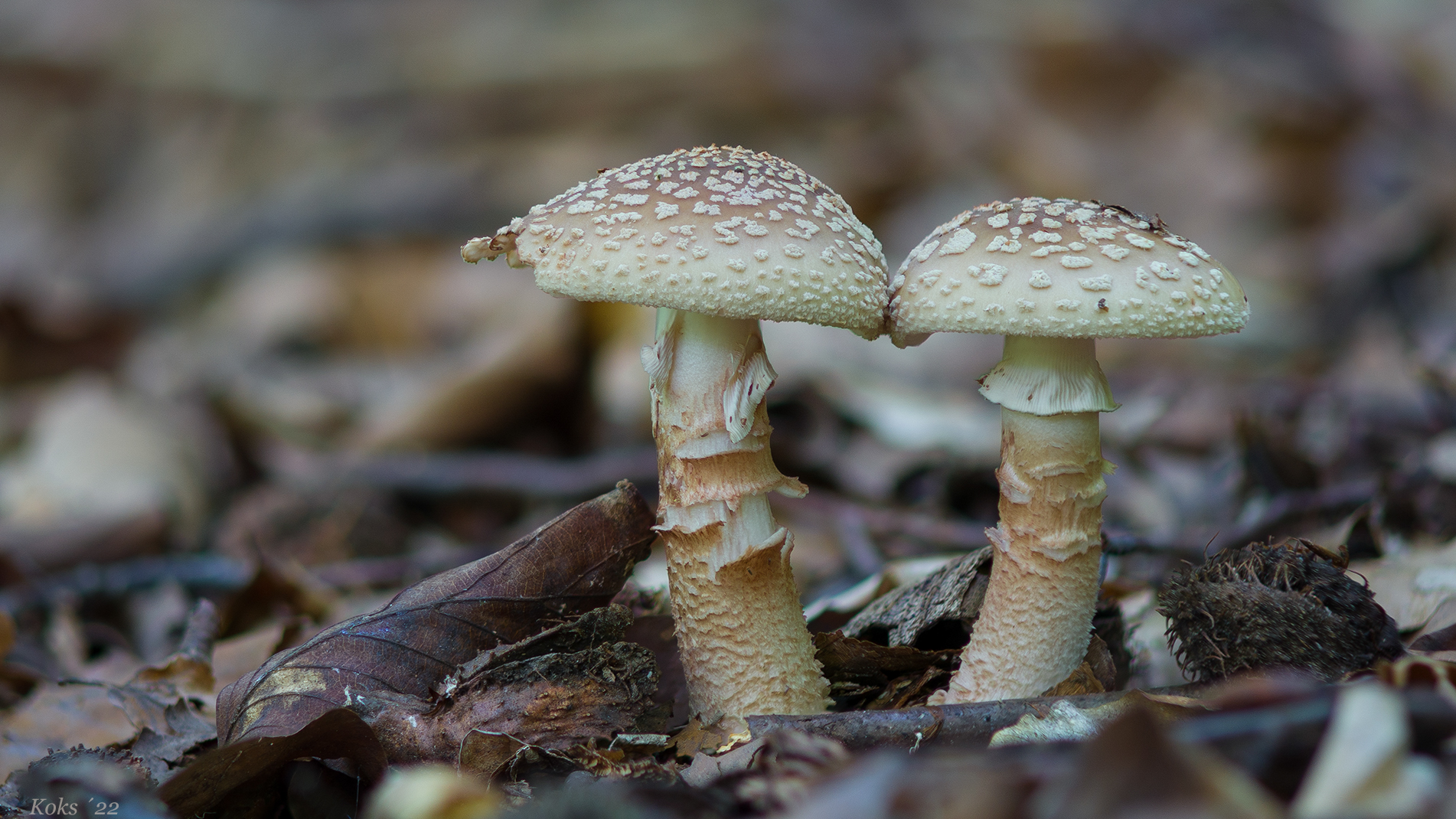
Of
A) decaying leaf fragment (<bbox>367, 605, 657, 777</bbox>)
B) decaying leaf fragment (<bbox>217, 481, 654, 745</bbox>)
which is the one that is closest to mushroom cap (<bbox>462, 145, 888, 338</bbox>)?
decaying leaf fragment (<bbox>217, 481, 654, 745</bbox>)

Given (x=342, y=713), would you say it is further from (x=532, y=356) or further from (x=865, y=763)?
(x=532, y=356)

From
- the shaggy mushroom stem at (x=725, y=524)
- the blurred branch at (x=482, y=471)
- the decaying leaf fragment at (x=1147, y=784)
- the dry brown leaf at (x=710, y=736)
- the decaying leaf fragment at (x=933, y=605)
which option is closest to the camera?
the decaying leaf fragment at (x=1147, y=784)

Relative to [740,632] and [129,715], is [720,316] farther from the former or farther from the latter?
[129,715]

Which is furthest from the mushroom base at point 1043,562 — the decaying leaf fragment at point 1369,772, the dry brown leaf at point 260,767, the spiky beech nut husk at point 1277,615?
the dry brown leaf at point 260,767

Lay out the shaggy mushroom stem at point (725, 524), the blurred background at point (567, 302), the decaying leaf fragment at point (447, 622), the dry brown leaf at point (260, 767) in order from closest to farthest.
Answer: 1. the dry brown leaf at point (260, 767)
2. the decaying leaf fragment at point (447, 622)
3. the shaggy mushroom stem at point (725, 524)
4. the blurred background at point (567, 302)

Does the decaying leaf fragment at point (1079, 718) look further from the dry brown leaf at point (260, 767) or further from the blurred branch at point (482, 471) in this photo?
the blurred branch at point (482, 471)

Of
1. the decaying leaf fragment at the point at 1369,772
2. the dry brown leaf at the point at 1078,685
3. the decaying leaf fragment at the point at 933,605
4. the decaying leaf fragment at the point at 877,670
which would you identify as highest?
the decaying leaf fragment at the point at 1369,772

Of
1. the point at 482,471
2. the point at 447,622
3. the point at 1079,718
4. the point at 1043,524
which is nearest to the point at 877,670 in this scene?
the point at 1043,524

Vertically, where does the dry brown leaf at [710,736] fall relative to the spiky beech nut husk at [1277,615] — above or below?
below
